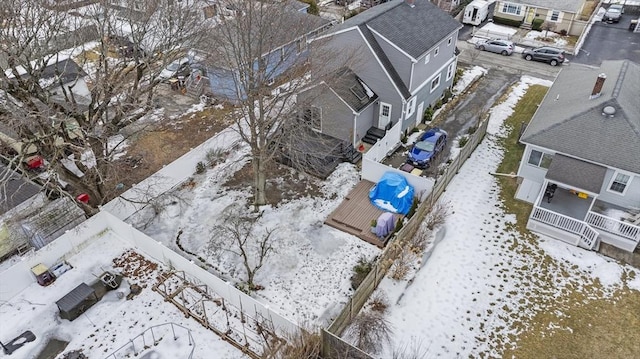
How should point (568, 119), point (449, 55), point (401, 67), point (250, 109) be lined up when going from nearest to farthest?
1. point (250, 109)
2. point (568, 119)
3. point (401, 67)
4. point (449, 55)

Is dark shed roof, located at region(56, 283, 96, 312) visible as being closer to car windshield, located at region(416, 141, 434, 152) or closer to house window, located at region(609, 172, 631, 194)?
car windshield, located at region(416, 141, 434, 152)

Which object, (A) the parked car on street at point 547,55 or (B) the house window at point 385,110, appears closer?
(B) the house window at point 385,110

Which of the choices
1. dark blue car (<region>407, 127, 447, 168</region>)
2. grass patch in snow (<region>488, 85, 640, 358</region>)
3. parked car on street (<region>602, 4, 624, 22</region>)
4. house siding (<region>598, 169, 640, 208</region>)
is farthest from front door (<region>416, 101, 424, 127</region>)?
parked car on street (<region>602, 4, 624, 22</region>)

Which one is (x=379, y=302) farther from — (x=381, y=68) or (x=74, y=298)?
(x=381, y=68)

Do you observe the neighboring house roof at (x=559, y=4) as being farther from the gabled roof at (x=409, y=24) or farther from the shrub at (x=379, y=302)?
the shrub at (x=379, y=302)

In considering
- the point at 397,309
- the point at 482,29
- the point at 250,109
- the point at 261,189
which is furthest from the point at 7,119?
the point at 482,29

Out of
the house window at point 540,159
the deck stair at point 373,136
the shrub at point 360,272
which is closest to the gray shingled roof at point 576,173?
the house window at point 540,159

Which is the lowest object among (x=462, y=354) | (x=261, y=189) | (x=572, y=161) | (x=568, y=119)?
(x=462, y=354)

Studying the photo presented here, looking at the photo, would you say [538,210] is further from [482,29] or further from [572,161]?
[482,29]
